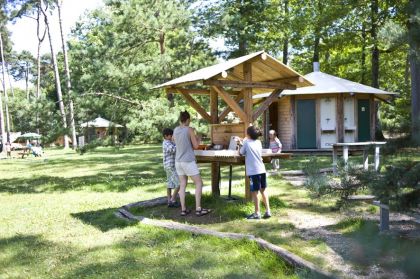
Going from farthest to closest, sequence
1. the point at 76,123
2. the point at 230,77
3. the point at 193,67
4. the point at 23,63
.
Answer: the point at 23,63, the point at 193,67, the point at 76,123, the point at 230,77

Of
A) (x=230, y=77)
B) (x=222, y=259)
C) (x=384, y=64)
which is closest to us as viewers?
(x=222, y=259)

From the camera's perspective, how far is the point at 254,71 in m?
9.71

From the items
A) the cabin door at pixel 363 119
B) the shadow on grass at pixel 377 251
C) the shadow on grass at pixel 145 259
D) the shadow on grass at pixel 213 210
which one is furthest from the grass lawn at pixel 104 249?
the cabin door at pixel 363 119

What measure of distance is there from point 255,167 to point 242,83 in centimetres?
Result: 187

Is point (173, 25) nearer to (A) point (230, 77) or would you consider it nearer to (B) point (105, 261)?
(A) point (230, 77)

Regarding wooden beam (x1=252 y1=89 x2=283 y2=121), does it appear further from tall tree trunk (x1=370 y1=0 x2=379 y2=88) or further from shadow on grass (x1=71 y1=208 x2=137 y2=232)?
tall tree trunk (x1=370 y1=0 x2=379 y2=88)

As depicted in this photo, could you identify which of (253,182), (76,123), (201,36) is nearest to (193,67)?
(201,36)

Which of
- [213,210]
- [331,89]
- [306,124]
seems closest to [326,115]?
[306,124]

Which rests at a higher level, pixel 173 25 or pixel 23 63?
pixel 23 63

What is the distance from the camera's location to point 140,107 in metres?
14.6

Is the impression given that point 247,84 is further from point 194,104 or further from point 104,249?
point 104,249

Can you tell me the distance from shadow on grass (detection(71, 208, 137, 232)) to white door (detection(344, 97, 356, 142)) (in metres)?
13.8

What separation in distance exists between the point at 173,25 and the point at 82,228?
31.4ft

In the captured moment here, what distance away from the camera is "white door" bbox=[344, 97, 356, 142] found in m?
20.4
